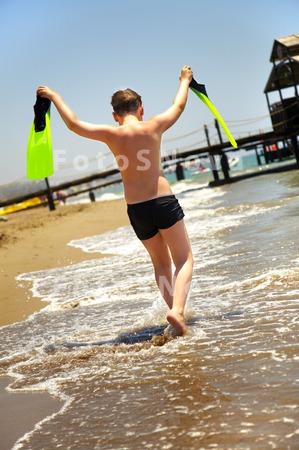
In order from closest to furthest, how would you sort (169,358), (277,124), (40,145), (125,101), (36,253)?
(169,358), (125,101), (40,145), (36,253), (277,124)

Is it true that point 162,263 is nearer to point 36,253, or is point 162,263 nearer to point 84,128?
point 84,128

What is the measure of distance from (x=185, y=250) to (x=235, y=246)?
2.85 m

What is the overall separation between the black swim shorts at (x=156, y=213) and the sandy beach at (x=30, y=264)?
1.30 m

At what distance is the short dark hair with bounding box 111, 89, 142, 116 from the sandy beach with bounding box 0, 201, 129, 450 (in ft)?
6.12

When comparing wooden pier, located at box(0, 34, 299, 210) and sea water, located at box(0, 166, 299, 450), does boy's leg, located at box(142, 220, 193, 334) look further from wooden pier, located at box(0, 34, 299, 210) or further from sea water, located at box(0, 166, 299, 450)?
wooden pier, located at box(0, 34, 299, 210)

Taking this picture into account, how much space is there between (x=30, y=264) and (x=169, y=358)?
5.27 metres

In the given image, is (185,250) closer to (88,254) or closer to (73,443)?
(73,443)

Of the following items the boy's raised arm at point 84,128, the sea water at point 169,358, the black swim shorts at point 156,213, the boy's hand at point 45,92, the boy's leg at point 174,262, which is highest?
the boy's hand at point 45,92

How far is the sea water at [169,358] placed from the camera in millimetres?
2252

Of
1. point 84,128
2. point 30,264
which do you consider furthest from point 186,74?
point 30,264

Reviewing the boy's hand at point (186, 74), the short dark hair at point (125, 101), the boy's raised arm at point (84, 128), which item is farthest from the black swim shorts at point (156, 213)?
the boy's hand at point (186, 74)

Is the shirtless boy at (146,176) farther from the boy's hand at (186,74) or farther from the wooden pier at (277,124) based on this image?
the wooden pier at (277,124)

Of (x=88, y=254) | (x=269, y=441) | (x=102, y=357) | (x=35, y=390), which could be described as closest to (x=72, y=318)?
(x=102, y=357)

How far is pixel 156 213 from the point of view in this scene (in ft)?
12.4
